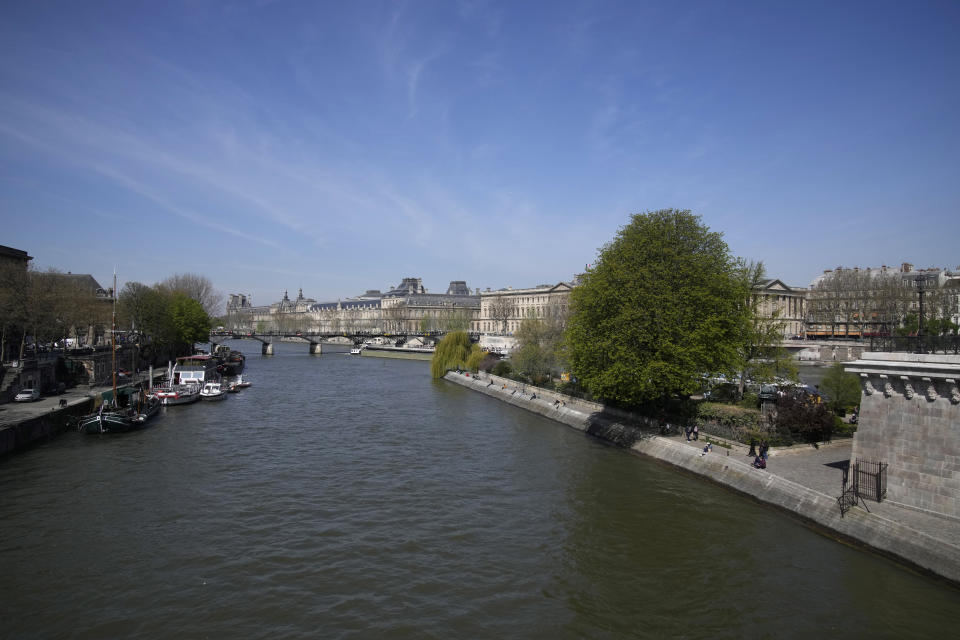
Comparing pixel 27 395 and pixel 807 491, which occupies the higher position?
pixel 27 395

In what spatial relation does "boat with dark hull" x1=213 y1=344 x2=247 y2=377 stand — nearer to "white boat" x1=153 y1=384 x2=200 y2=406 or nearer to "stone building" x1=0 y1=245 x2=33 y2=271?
"white boat" x1=153 y1=384 x2=200 y2=406

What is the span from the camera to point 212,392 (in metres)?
45.9

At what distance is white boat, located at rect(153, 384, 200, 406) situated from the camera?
42.3 m

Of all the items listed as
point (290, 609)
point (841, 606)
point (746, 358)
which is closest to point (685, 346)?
point (746, 358)

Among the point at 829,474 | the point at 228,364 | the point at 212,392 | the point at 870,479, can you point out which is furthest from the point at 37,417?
the point at 228,364

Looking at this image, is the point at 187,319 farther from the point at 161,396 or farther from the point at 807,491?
the point at 807,491

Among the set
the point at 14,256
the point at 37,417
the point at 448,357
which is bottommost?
the point at 37,417

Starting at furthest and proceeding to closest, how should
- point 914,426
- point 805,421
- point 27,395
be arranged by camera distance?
point 27,395, point 805,421, point 914,426

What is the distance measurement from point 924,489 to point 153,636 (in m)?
18.3

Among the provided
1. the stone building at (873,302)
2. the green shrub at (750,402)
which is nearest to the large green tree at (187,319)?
the green shrub at (750,402)

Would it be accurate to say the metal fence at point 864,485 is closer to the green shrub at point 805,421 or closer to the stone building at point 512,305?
the green shrub at point 805,421

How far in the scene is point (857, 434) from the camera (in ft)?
57.9

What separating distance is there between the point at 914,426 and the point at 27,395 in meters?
41.8

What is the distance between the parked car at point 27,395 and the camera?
112ft
